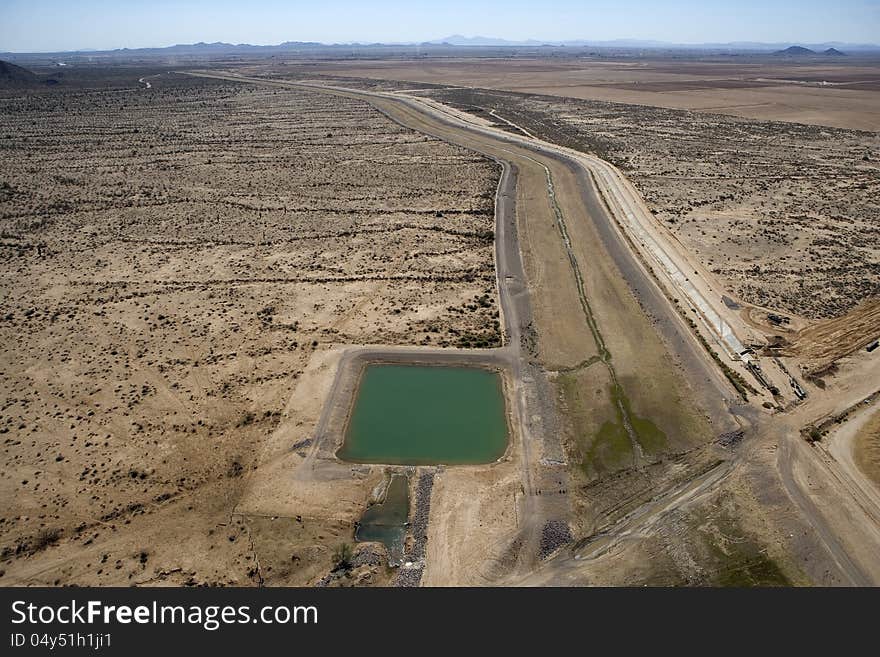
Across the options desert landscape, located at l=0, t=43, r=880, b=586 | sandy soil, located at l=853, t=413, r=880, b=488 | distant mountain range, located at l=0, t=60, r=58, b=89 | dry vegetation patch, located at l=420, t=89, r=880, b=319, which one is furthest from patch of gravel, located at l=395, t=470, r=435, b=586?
distant mountain range, located at l=0, t=60, r=58, b=89

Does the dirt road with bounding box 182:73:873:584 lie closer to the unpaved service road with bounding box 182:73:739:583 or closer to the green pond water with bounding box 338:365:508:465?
the unpaved service road with bounding box 182:73:739:583

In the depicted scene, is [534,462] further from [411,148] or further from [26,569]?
[411,148]

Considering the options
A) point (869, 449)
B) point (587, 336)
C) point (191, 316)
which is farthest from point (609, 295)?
point (191, 316)

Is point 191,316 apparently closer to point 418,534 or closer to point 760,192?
point 418,534

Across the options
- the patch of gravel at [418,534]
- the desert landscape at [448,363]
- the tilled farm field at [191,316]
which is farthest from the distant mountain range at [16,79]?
the patch of gravel at [418,534]

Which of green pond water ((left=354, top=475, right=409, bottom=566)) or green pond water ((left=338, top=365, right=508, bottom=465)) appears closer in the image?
green pond water ((left=354, top=475, right=409, bottom=566))
